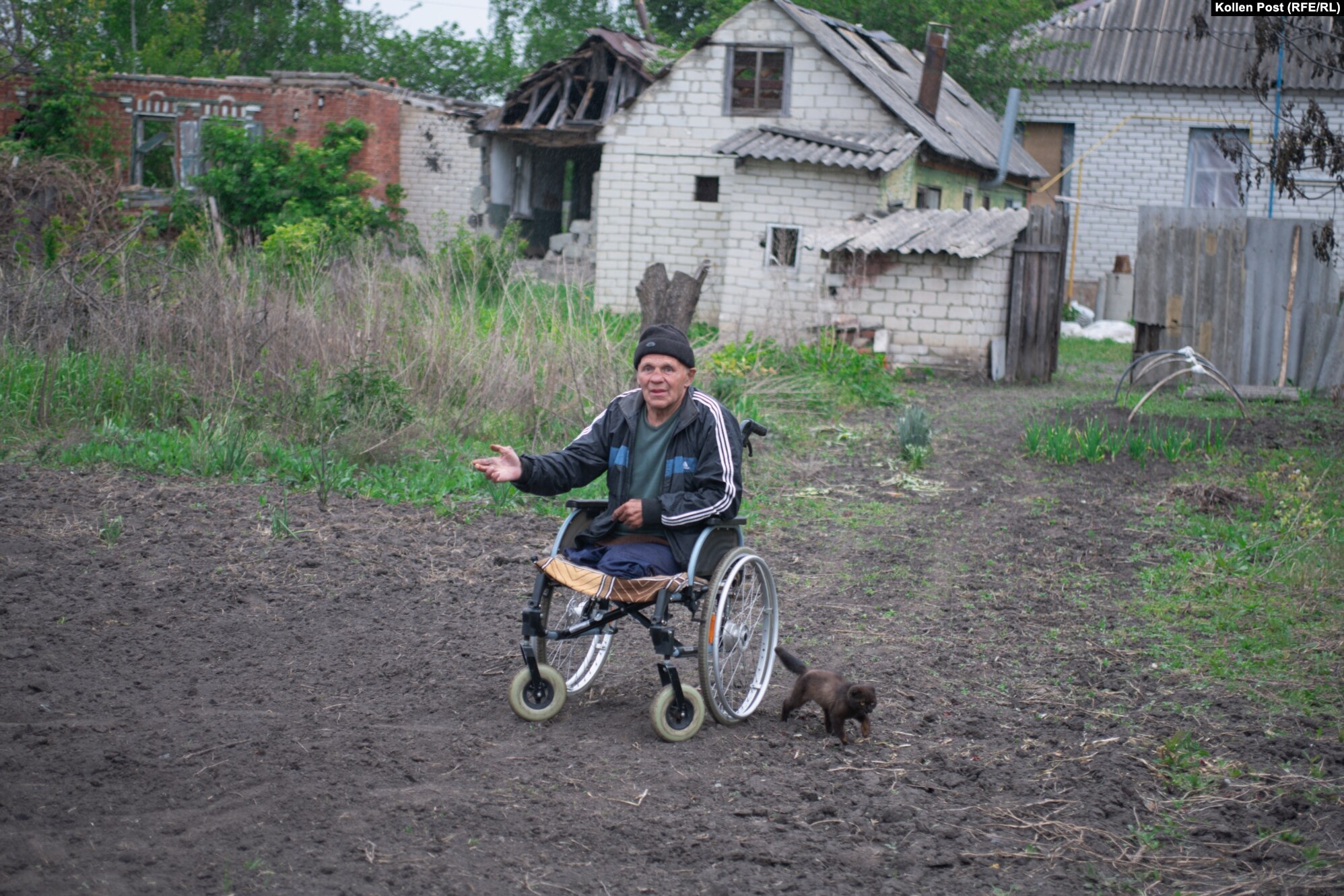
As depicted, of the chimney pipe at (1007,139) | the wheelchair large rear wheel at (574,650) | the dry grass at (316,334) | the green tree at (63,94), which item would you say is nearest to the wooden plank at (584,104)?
the chimney pipe at (1007,139)

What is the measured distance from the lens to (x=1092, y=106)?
77.5 feet

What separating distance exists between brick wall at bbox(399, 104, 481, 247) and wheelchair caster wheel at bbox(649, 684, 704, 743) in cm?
2091

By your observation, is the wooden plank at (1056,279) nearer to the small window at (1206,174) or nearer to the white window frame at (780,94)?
the white window frame at (780,94)

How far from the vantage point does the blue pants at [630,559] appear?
13.2 feet

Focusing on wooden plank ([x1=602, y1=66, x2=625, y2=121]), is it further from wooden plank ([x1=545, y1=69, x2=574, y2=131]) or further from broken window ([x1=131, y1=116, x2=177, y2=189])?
broken window ([x1=131, y1=116, x2=177, y2=189])

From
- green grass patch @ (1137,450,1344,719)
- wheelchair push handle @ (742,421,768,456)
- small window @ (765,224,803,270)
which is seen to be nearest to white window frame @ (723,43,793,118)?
small window @ (765,224,803,270)

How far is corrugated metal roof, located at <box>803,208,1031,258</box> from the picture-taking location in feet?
45.9

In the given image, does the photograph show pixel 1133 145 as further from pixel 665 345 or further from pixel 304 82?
pixel 665 345

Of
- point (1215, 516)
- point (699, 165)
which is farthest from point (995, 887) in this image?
point (699, 165)

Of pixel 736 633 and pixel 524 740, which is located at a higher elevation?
pixel 736 633

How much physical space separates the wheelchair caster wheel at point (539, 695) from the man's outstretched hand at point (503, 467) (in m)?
0.68

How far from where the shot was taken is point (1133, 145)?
76.7 ft

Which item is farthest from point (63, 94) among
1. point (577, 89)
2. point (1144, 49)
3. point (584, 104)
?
point (1144, 49)

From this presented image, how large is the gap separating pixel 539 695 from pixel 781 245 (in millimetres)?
13826
